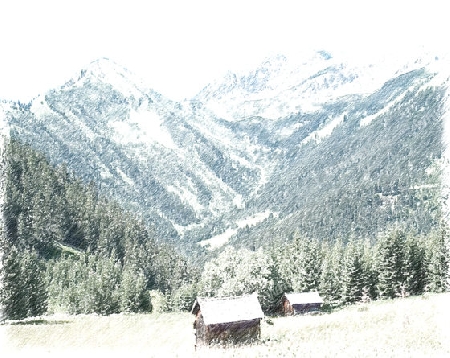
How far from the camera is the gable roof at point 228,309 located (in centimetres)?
3722

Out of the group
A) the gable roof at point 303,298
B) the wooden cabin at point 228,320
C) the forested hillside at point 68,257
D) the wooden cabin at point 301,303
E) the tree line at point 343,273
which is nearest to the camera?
the wooden cabin at point 228,320

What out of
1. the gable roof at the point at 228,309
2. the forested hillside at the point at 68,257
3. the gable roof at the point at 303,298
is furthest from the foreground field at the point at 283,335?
the forested hillside at the point at 68,257

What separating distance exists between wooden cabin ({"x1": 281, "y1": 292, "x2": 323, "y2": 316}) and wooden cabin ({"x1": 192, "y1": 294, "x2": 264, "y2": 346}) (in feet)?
134

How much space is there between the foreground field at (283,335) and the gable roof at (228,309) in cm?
228

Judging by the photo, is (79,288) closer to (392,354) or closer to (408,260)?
(408,260)

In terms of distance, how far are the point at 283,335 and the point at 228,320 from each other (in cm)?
576

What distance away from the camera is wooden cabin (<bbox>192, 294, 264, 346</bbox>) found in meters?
36.8

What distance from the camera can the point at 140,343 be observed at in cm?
4653

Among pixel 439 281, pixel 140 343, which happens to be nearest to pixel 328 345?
pixel 140 343

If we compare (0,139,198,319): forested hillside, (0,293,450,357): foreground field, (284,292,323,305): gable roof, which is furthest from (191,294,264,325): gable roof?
(0,139,198,319): forested hillside

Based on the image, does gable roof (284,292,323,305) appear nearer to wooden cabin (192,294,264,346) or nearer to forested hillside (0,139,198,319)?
wooden cabin (192,294,264,346)

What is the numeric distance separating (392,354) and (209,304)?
22671 mm

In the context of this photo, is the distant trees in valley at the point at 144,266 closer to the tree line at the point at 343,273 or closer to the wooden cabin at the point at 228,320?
the tree line at the point at 343,273

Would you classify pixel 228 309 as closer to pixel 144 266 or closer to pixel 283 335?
pixel 283 335
